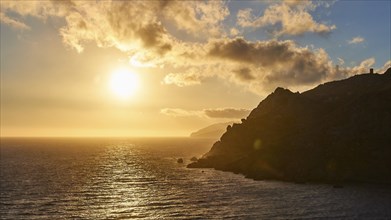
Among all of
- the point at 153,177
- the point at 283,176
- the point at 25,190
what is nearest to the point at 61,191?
the point at 25,190

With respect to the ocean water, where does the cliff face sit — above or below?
above

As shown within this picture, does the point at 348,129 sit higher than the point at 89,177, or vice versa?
the point at 348,129

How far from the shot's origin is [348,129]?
119 meters

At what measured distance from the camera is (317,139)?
12281 centimetres

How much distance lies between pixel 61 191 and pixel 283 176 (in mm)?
64558

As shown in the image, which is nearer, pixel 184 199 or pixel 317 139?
pixel 184 199

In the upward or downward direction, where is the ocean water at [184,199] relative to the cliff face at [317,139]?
downward

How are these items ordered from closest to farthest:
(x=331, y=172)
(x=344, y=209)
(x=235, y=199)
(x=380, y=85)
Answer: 1. (x=344, y=209)
2. (x=235, y=199)
3. (x=331, y=172)
4. (x=380, y=85)

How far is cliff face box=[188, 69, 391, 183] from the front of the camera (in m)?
109

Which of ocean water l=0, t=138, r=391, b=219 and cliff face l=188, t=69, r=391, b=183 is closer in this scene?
ocean water l=0, t=138, r=391, b=219

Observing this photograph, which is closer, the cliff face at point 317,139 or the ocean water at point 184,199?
the ocean water at point 184,199

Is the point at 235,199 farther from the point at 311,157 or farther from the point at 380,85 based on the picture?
the point at 380,85

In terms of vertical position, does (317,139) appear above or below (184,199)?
above

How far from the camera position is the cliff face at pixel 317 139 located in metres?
109
